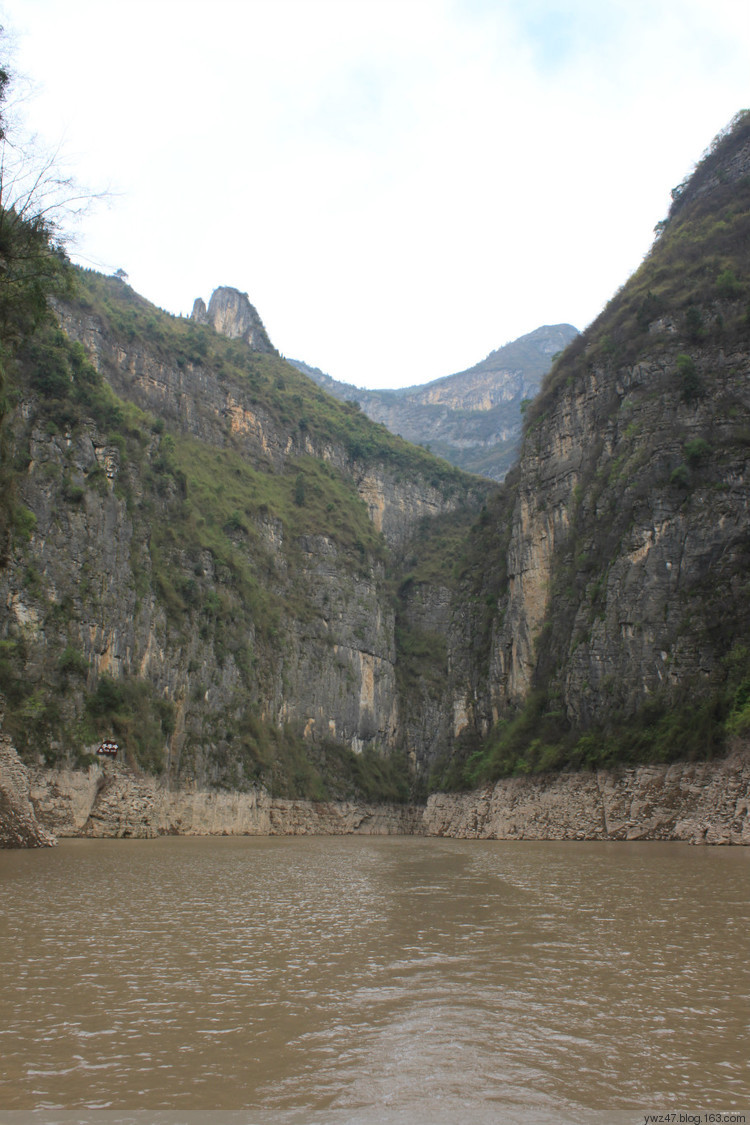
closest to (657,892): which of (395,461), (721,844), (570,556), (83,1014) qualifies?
(83,1014)

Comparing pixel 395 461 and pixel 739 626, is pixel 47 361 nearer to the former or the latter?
pixel 739 626

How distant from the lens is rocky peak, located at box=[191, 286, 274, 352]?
406 feet

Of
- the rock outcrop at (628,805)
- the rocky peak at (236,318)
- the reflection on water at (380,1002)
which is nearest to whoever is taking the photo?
the reflection on water at (380,1002)

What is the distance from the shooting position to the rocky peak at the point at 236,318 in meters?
124

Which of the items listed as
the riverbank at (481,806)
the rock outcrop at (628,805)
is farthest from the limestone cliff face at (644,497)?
the riverbank at (481,806)

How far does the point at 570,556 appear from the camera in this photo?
46.0 meters

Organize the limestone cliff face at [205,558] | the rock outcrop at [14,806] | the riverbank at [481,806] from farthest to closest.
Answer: the limestone cliff face at [205,558] → the riverbank at [481,806] → the rock outcrop at [14,806]

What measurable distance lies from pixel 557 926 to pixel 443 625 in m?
82.5

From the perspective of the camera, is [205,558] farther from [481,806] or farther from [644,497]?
[644,497]

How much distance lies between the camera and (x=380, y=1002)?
6977mm

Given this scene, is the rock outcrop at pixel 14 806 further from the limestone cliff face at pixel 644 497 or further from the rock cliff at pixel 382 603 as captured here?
the limestone cliff face at pixel 644 497

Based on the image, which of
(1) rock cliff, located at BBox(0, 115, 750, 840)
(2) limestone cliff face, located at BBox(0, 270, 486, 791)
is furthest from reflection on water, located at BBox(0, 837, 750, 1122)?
(2) limestone cliff face, located at BBox(0, 270, 486, 791)

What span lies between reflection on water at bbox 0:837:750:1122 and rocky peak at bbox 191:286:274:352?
390 feet

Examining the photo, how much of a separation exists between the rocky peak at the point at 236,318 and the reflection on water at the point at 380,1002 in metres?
119
